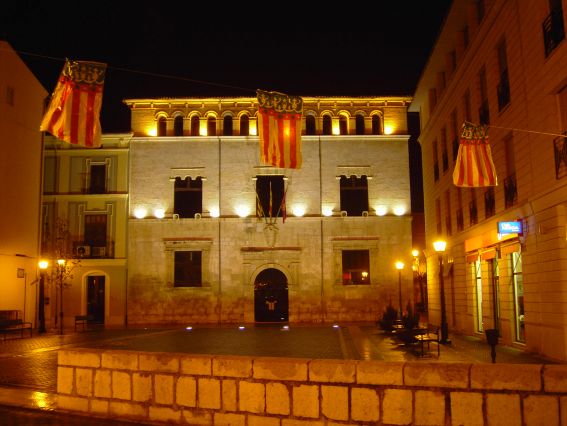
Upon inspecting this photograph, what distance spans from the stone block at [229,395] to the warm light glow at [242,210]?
29.2 m

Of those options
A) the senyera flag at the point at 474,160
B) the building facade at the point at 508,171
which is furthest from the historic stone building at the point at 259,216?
the senyera flag at the point at 474,160

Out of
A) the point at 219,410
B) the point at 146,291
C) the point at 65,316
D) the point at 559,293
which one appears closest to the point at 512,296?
the point at 559,293

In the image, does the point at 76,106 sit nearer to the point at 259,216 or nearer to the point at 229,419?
the point at 229,419

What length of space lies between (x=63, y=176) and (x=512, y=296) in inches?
1088

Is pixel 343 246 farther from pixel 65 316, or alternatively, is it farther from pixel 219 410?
pixel 219 410

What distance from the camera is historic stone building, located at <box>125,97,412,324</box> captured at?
118 ft

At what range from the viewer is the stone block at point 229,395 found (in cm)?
773

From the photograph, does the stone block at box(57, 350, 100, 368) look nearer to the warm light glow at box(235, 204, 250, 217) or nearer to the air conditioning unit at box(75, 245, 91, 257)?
the warm light glow at box(235, 204, 250, 217)

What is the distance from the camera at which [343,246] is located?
36625mm

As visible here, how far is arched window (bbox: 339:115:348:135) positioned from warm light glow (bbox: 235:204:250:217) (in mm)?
7712

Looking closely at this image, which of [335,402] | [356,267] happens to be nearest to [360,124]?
[356,267]

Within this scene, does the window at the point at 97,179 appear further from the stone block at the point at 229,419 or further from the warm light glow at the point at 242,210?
the stone block at the point at 229,419

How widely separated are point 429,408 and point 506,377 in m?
0.90

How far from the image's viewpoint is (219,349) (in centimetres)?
2009
